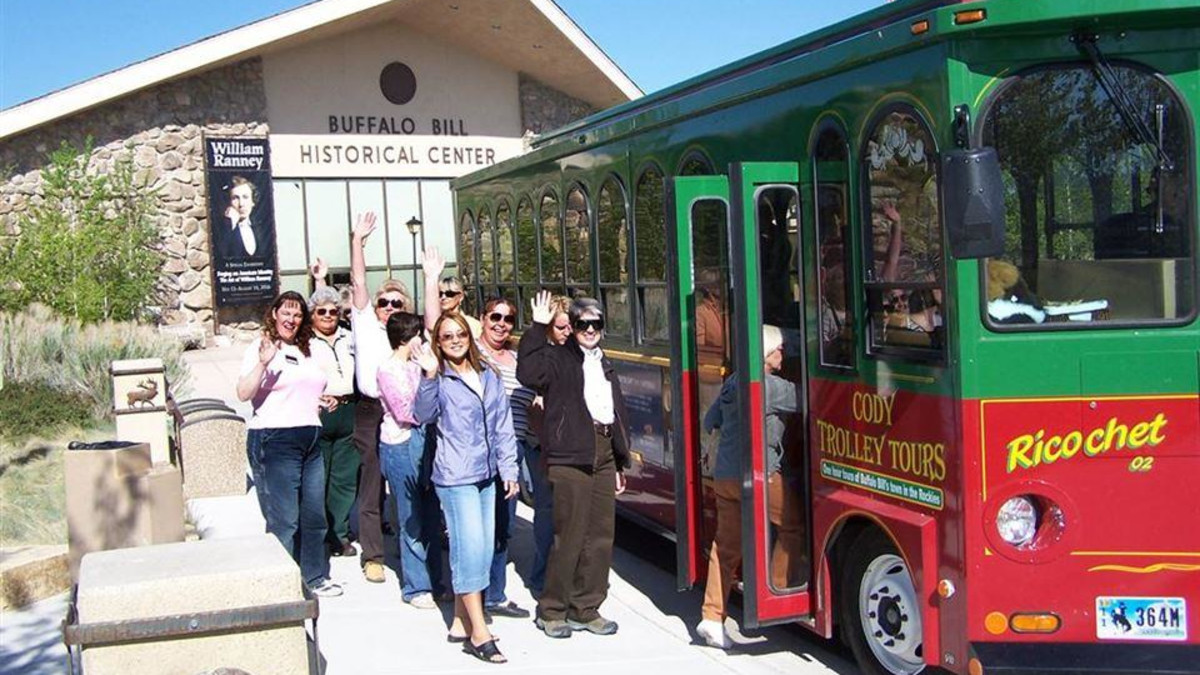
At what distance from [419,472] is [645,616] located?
152 centimetres

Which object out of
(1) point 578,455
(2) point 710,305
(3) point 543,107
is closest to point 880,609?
(1) point 578,455

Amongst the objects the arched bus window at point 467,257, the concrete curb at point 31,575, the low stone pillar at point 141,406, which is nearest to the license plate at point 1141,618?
the concrete curb at point 31,575

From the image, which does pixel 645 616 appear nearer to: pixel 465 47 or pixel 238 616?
pixel 238 616

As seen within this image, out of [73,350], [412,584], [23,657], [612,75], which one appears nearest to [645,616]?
[412,584]

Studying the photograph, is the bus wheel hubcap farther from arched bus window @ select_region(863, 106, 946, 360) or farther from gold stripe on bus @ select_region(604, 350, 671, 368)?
gold stripe on bus @ select_region(604, 350, 671, 368)

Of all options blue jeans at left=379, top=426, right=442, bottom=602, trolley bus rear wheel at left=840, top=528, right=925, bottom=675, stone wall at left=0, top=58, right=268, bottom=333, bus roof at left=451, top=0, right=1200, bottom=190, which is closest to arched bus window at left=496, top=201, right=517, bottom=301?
bus roof at left=451, top=0, right=1200, bottom=190

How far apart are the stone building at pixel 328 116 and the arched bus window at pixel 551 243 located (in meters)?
18.4

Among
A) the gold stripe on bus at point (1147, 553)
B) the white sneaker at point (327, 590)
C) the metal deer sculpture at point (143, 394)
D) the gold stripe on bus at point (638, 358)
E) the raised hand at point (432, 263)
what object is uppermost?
the raised hand at point (432, 263)

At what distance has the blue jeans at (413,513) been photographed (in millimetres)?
7328

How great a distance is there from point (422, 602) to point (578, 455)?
4.98ft

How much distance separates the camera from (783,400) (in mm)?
5984

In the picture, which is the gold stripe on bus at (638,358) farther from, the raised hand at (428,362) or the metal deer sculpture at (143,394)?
the metal deer sculpture at (143,394)

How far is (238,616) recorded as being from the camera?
4.15m

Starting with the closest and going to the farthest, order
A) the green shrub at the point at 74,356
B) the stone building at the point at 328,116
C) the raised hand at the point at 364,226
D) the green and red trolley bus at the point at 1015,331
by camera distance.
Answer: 1. the green and red trolley bus at the point at 1015,331
2. the raised hand at the point at 364,226
3. the green shrub at the point at 74,356
4. the stone building at the point at 328,116
